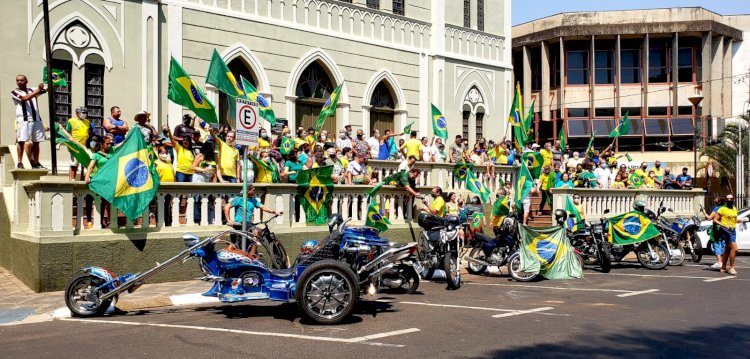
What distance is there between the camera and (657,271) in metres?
16.0

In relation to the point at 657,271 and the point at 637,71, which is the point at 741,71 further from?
the point at 657,271

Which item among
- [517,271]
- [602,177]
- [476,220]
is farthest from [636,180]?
[517,271]

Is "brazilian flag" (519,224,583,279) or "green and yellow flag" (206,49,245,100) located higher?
"green and yellow flag" (206,49,245,100)

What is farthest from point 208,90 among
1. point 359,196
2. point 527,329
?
point 527,329

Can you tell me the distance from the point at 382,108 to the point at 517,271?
12.3 metres

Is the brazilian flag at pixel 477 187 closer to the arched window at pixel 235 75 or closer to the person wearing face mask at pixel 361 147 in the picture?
the person wearing face mask at pixel 361 147

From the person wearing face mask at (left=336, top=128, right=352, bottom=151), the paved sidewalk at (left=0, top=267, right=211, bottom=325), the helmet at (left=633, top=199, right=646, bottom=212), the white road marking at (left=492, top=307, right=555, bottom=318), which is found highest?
the person wearing face mask at (left=336, top=128, right=352, bottom=151)

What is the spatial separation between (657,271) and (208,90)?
39.7ft

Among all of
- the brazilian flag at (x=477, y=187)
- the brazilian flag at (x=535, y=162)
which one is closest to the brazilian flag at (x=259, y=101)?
the brazilian flag at (x=477, y=187)

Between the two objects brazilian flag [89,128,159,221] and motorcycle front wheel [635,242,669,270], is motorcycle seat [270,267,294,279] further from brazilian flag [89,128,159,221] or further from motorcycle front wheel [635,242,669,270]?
motorcycle front wheel [635,242,669,270]

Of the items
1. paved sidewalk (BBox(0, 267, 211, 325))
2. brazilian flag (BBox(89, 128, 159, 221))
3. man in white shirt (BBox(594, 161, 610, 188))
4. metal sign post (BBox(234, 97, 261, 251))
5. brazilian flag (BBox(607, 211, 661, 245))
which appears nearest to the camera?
paved sidewalk (BBox(0, 267, 211, 325))

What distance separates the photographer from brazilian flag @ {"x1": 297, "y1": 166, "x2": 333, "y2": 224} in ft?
47.2

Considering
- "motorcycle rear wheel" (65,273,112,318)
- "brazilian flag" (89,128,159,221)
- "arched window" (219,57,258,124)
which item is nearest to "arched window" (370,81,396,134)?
"arched window" (219,57,258,124)

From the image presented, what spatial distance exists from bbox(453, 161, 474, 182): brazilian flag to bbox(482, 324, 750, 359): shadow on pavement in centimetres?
1211
